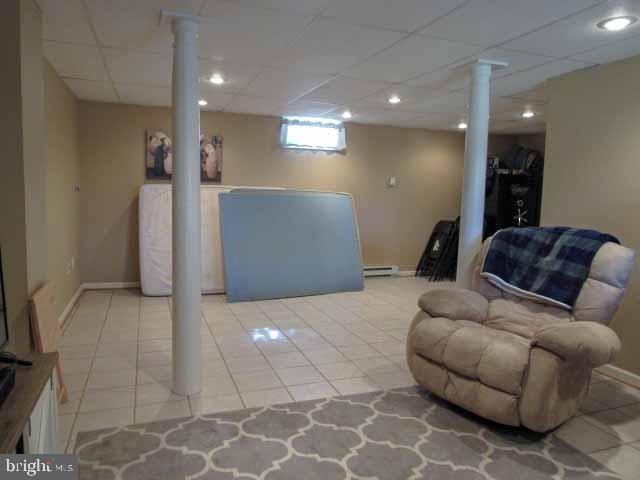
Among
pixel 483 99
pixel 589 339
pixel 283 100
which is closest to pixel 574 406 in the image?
pixel 589 339

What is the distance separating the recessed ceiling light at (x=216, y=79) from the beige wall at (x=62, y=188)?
4.16ft

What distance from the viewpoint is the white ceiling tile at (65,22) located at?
2.50 metres

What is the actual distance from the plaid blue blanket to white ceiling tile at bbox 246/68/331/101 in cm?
A: 204

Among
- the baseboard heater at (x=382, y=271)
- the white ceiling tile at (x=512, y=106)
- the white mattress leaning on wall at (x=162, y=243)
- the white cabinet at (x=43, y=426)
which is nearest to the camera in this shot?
the white cabinet at (x=43, y=426)

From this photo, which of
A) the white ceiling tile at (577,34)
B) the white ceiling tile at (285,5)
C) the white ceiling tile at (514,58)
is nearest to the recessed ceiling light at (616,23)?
the white ceiling tile at (577,34)

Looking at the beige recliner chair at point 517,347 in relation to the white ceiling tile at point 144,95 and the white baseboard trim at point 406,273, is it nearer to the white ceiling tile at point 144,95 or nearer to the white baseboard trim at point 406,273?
the white ceiling tile at point 144,95

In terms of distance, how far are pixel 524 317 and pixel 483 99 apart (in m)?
1.60

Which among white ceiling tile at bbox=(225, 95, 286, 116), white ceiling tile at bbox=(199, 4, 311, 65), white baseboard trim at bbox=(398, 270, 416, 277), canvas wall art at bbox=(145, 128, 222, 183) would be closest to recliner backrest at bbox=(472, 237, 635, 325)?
white ceiling tile at bbox=(199, 4, 311, 65)

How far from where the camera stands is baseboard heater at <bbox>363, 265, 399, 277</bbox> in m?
6.50

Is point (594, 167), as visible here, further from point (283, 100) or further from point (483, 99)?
point (283, 100)

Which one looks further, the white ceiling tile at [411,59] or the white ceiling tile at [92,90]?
the white ceiling tile at [92,90]

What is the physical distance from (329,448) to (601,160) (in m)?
2.79

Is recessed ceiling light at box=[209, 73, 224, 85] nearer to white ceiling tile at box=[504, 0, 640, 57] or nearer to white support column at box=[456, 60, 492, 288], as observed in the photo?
white support column at box=[456, 60, 492, 288]

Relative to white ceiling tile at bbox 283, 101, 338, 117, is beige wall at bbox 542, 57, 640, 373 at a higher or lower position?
lower
